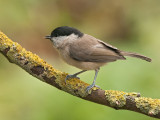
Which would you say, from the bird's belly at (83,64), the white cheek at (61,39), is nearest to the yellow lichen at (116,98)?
the bird's belly at (83,64)

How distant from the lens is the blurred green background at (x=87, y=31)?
3.60m

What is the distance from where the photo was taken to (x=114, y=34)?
4891 mm

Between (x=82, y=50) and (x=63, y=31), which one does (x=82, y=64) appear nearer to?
(x=82, y=50)

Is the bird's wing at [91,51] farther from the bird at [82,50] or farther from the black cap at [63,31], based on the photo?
the black cap at [63,31]

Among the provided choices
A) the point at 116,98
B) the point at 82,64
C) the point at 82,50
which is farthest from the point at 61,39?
the point at 116,98

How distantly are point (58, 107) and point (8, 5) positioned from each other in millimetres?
1380

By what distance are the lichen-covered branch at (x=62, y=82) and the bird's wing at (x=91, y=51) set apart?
71cm

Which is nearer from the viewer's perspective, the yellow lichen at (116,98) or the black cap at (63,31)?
the yellow lichen at (116,98)

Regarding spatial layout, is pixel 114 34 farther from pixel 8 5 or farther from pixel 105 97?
pixel 105 97

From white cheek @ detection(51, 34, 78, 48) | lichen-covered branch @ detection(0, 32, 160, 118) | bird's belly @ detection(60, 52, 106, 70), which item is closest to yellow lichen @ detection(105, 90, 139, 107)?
lichen-covered branch @ detection(0, 32, 160, 118)

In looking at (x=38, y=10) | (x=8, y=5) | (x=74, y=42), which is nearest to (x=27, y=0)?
(x=8, y=5)

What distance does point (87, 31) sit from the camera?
193 inches

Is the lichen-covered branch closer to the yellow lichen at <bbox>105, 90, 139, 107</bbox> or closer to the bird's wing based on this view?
the yellow lichen at <bbox>105, 90, 139, 107</bbox>

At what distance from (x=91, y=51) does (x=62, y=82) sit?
0.95 metres
